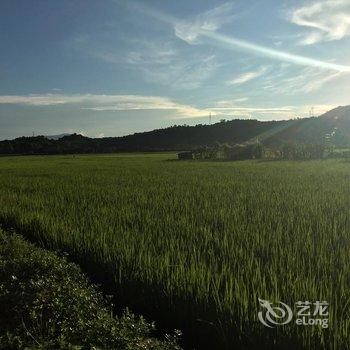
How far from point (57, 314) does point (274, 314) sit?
1780 mm

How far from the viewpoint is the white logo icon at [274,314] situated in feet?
10.4

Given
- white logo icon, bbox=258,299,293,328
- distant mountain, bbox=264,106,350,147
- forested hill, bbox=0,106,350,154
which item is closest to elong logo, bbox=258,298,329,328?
white logo icon, bbox=258,299,293,328

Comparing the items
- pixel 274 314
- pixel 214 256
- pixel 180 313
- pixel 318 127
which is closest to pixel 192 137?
pixel 318 127

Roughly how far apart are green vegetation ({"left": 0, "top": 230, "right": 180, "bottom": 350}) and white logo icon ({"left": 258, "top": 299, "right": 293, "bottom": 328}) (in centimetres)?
67

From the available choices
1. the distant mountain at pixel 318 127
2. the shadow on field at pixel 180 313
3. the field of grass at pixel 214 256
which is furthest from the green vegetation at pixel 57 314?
the distant mountain at pixel 318 127

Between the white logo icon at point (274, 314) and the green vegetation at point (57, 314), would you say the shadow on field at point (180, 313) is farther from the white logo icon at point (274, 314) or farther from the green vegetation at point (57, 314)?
the green vegetation at point (57, 314)

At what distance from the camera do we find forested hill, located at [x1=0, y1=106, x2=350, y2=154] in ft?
270

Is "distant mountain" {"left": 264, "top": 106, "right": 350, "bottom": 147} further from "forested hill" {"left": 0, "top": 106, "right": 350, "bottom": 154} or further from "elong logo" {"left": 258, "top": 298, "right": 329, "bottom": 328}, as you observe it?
"elong logo" {"left": 258, "top": 298, "right": 329, "bottom": 328}

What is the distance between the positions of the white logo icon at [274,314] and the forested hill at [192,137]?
7409 cm

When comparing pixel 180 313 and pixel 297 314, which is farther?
pixel 180 313

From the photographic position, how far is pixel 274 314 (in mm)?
3221

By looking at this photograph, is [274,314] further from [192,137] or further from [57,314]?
[192,137]

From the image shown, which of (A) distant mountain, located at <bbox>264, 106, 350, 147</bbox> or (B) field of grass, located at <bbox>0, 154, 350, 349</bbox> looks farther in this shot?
(A) distant mountain, located at <bbox>264, 106, 350, 147</bbox>

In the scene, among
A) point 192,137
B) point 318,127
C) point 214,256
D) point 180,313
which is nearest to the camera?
point 180,313
